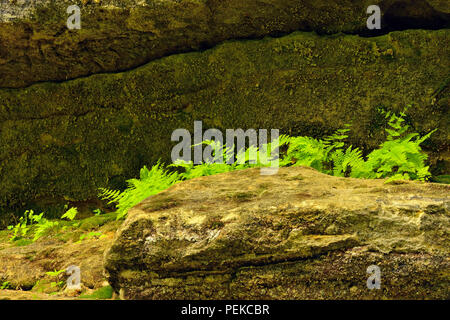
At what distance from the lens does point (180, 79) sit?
5516 millimetres

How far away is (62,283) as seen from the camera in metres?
3.38

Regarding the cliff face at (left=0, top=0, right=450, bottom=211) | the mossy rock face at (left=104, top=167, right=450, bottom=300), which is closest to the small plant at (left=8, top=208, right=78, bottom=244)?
the cliff face at (left=0, top=0, right=450, bottom=211)

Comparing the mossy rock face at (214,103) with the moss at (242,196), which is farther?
the mossy rock face at (214,103)

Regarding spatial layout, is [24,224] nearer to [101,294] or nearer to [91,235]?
[91,235]

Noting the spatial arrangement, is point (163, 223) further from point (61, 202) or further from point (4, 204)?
point (4, 204)

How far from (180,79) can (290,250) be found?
153 inches

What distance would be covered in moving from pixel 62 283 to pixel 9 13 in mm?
3805

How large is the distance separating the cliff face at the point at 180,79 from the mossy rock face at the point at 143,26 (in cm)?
2

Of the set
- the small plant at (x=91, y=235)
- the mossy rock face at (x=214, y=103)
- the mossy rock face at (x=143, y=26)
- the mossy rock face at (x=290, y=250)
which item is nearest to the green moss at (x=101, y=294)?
the mossy rock face at (x=290, y=250)

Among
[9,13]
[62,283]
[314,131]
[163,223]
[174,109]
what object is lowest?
[62,283]

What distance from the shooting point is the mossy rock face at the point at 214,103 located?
204 inches

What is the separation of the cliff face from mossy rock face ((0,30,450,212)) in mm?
16

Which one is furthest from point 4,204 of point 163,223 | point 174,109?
point 163,223

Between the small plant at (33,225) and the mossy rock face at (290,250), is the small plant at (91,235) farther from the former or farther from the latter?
the mossy rock face at (290,250)
